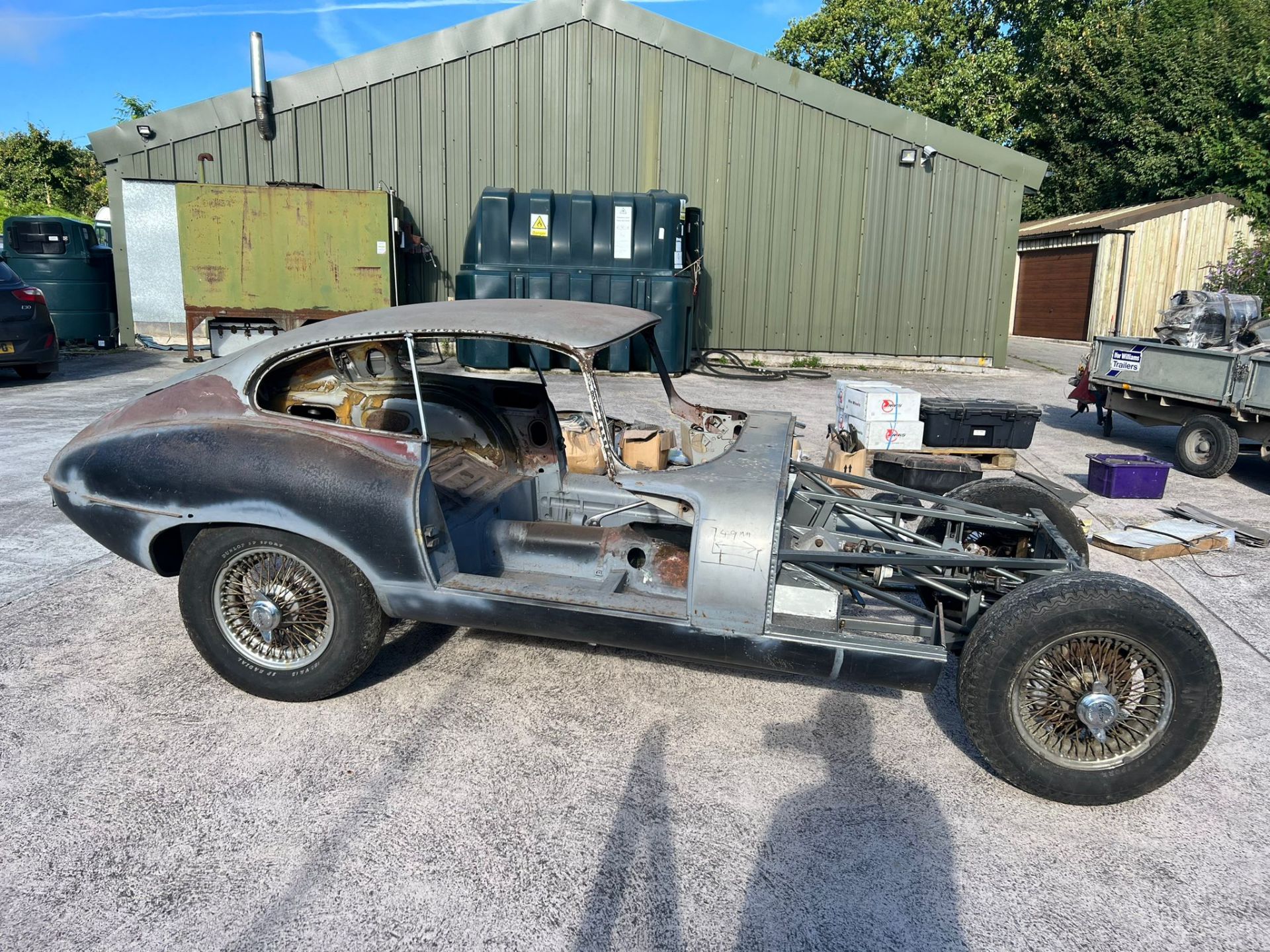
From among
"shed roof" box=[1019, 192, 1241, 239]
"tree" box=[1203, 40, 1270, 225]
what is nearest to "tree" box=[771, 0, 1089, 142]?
"shed roof" box=[1019, 192, 1241, 239]

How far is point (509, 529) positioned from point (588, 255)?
9879 mm

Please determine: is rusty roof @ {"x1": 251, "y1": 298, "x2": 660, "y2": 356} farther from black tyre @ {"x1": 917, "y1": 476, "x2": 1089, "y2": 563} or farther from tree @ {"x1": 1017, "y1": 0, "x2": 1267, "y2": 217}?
tree @ {"x1": 1017, "y1": 0, "x2": 1267, "y2": 217}

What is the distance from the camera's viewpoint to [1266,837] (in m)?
2.75

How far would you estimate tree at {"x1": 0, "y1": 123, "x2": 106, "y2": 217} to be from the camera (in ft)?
83.6

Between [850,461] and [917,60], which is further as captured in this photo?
[917,60]

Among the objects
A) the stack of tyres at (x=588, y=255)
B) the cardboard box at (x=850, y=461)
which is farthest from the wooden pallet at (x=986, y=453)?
the stack of tyres at (x=588, y=255)

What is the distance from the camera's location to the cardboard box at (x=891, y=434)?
697 cm

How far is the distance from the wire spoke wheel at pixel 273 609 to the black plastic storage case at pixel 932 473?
4.43m

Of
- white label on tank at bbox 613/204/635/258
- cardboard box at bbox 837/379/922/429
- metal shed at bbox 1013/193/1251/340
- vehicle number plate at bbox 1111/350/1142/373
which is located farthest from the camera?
metal shed at bbox 1013/193/1251/340

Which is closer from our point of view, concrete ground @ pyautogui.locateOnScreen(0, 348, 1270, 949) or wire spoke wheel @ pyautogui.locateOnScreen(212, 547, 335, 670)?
concrete ground @ pyautogui.locateOnScreen(0, 348, 1270, 949)

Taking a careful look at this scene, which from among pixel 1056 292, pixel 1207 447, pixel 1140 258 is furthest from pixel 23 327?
pixel 1056 292

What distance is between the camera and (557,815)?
2803mm

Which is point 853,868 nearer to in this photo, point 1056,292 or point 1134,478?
point 1134,478

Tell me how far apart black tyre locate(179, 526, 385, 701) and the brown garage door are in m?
23.1
